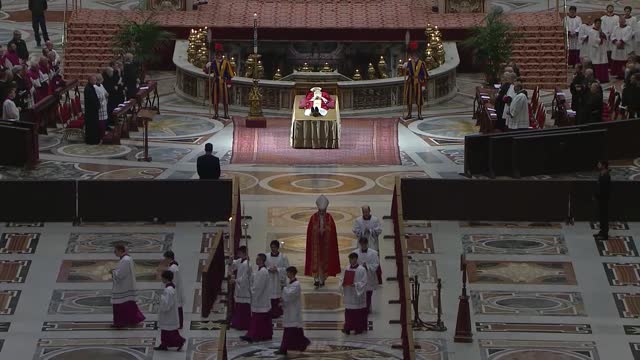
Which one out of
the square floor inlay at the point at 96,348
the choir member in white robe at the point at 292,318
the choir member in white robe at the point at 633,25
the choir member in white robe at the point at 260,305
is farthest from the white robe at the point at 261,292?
the choir member in white robe at the point at 633,25

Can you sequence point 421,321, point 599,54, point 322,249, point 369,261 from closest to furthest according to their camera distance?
point 421,321 < point 369,261 < point 322,249 < point 599,54

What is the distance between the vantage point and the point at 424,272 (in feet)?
88.9

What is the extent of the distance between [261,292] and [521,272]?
14.6 ft

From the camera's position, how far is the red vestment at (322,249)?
26.6 meters

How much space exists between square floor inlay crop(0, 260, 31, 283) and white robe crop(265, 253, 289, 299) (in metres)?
3.85

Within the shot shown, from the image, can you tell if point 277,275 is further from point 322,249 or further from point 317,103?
point 317,103

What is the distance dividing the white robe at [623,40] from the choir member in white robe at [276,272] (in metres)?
16.1

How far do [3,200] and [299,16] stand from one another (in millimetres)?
13982

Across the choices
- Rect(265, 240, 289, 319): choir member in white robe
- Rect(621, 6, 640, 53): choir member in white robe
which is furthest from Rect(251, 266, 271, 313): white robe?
Rect(621, 6, 640, 53): choir member in white robe

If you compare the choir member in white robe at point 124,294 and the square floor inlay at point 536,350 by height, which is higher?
the choir member in white robe at point 124,294

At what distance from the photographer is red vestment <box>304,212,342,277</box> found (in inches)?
1047

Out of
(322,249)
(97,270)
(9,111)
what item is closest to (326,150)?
(9,111)

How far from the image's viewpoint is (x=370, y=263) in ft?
84.0

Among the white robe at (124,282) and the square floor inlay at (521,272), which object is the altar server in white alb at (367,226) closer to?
the square floor inlay at (521,272)
